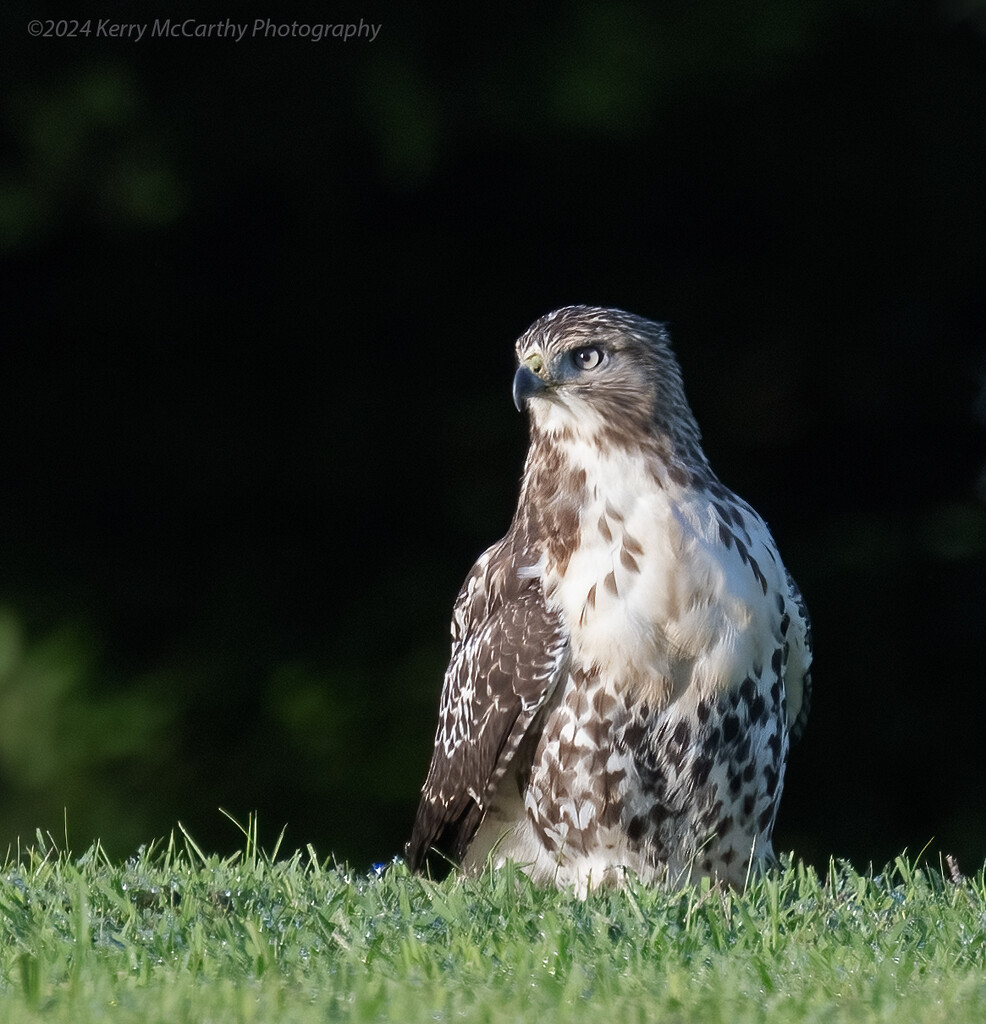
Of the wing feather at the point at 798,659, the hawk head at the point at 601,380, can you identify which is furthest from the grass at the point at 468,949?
the hawk head at the point at 601,380

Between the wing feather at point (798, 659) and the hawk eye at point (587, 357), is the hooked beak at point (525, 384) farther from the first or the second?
the wing feather at point (798, 659)

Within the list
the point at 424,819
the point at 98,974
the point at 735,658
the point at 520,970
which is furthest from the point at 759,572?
the point at 98,974

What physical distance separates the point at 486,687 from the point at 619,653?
0.40m

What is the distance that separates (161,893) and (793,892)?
1.45 m

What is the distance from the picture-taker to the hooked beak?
416 cm

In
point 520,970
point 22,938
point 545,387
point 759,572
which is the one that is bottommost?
point 22,938

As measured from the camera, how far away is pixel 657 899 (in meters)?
3.56

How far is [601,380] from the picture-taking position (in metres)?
4.28

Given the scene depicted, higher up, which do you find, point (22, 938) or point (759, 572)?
point (759, 572)

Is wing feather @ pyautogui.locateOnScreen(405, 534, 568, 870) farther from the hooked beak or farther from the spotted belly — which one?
the hooked beak

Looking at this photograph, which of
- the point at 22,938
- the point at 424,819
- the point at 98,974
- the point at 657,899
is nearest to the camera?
the point at 98,974

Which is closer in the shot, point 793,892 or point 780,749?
point 793,892

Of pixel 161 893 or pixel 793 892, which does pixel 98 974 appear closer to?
pixel 161 893

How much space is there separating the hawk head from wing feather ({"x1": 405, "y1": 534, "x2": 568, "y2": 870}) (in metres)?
0.37
